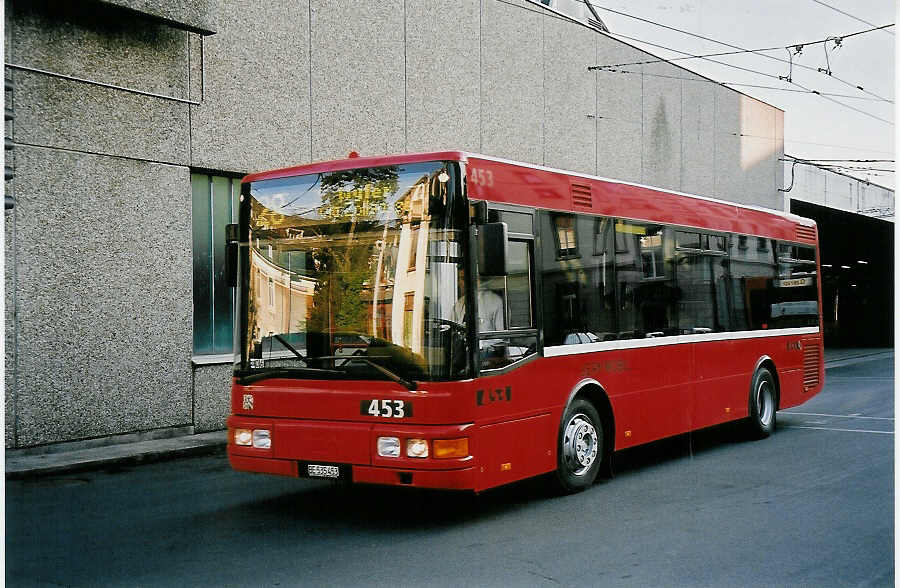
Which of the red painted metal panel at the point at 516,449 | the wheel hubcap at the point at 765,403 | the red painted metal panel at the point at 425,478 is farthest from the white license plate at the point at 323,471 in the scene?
the wheel hubcap at the point at 765,403

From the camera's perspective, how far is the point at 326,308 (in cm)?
748

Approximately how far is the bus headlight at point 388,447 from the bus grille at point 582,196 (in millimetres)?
2966

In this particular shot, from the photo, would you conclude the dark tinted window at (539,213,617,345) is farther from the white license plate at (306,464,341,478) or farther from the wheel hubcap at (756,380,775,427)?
the wheel hubcap at (756,380,775,427)

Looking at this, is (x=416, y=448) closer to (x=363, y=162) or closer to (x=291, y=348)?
(x=291, y=348)

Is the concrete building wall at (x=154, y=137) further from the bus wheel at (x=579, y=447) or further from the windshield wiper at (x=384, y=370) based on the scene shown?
the bus wheel at (x=579, y=447)

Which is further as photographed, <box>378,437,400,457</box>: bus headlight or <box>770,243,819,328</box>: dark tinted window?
<box>770,243,819,328</box>: dark tinted window

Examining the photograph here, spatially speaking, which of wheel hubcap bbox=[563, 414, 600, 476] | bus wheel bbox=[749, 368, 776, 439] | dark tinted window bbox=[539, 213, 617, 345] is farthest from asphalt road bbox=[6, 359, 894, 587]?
bus wheel bbox=[749, 368, 776, 439]

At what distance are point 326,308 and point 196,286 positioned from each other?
6667 millimetres

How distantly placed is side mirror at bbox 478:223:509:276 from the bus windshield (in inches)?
6.7

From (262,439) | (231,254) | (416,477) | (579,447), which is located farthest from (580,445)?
(231,254)

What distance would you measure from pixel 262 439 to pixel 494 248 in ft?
7.87

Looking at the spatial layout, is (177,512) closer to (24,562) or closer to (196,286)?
(24,562)

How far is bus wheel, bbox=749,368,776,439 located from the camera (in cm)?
1230

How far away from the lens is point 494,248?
7164mm
